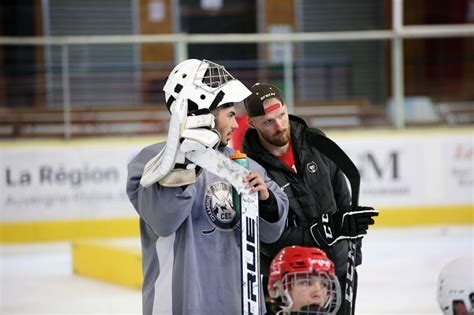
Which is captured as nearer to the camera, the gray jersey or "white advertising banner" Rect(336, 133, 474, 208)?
the gray jersey

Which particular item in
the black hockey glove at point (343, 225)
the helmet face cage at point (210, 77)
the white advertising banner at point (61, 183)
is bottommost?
the white advertising banner at point (61, 183)

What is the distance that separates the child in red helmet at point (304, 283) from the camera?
110 inches

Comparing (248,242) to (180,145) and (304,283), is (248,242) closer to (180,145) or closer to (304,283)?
(304,283)

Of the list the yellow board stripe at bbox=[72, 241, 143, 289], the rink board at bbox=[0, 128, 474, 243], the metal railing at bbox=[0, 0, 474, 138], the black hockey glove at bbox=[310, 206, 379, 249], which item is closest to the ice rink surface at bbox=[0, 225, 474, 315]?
the yellow board stripe at bbox=[72, 241, 143, 289]

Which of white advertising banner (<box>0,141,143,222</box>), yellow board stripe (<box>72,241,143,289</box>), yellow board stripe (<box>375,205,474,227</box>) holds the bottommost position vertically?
yellow board stripe (<box>375,205,474,227</box>)

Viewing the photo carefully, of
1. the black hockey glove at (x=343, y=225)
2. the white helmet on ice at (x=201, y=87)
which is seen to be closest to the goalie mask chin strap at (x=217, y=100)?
the white helmet on ice at (x=201, y=87)

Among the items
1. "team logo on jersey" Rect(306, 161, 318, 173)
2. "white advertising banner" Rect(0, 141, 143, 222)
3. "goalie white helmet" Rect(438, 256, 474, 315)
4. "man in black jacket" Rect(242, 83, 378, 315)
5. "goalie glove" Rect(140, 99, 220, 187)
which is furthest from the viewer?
"white advertising banner" Rect(0, 141, 143, 222)

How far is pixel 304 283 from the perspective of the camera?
2.81 metres

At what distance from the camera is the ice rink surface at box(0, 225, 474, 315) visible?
243 inches

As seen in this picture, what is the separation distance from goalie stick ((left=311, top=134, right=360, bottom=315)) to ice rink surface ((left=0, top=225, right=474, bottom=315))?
2.32 m

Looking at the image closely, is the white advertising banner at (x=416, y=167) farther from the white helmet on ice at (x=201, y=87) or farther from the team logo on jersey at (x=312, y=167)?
the white helmet on ice at (x=201, y=87)

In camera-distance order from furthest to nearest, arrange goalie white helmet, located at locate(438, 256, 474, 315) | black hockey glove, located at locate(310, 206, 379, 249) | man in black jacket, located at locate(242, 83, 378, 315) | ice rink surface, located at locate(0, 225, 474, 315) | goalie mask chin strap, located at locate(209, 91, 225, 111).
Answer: ice rink surface, located at locate(0, 225, 474, 315)
man in black jacket, located at locate(242, 83, 378, 315)
black hockey glove, located at locate(310, 206, 379, 249)
goalie white helmet, located at locate(438, 256, 474, 315)
goalie mask chin strap, located at locate(209, 91, 225, 111)

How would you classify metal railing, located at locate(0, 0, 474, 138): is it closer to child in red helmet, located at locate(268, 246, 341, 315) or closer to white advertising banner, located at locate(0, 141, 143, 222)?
white advertising banner, located at locate(0, 141, 143, 222)

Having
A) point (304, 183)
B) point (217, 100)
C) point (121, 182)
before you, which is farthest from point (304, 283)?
point (121, 182)
